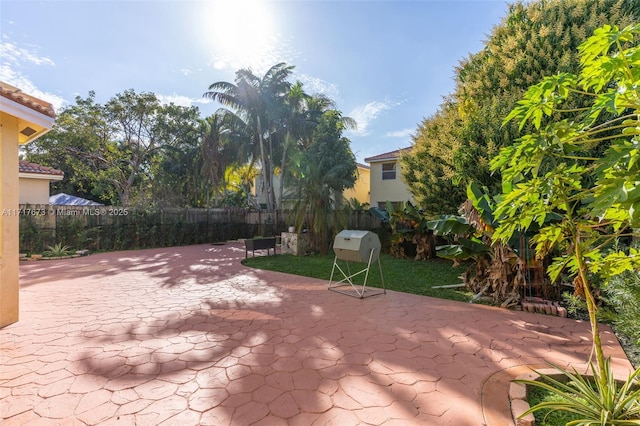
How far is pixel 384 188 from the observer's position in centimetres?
2117

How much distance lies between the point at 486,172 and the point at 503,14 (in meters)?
5.19

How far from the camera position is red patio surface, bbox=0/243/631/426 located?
2820 millimetres

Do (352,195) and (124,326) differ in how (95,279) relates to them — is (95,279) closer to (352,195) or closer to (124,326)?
(124,326)

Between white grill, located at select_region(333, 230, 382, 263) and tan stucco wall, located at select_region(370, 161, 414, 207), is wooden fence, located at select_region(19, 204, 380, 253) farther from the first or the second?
white grill, located at select_region(333, 230, 382, 263)

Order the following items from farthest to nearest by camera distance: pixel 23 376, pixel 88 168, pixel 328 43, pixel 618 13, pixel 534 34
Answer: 1. pixel 88 168
2. pixel 328 43
3. pixel 534 34
4. pixel 618 13
5. pixel 23 376

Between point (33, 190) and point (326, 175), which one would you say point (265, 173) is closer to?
point (326, 175)

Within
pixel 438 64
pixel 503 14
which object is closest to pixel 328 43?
pixel 438 64

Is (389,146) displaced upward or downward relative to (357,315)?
upward

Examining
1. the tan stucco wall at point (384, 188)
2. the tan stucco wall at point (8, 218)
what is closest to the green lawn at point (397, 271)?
the tan stucco wall at point (8, 218)

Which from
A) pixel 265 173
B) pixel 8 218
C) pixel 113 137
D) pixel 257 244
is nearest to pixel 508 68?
pixel 257 244

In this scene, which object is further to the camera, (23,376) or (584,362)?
(584,362)

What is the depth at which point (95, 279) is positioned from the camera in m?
8.40

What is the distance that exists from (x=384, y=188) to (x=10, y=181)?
744 inches

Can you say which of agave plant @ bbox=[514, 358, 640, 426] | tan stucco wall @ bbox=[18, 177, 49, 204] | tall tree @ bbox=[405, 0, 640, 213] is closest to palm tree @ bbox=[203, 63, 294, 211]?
tan stucco wall @ bbox=[18, 177, 49, 204]
